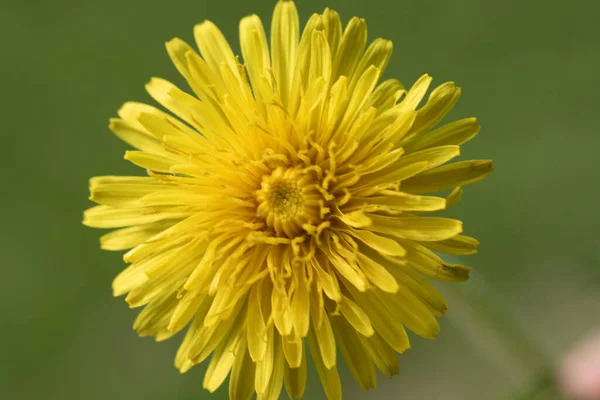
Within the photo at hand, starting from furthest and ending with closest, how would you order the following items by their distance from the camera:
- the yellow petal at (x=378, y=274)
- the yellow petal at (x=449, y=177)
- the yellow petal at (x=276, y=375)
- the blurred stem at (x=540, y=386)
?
the blurred stem at (x=540, y=386)
the yellow petal at (x=276, y=375)
the yellow petal at (x=449, y=177)
the yellow petal at (x=378, y=274)

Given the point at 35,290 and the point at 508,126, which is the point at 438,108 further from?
the point at 35,290

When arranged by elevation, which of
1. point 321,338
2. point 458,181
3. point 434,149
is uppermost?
point 434,149

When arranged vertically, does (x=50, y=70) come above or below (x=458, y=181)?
above

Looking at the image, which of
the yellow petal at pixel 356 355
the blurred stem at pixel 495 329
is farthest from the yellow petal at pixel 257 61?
the blurred stem at pixel 495 329

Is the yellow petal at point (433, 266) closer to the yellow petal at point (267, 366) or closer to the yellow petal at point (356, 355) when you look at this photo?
the yellow petal at point (356, 355)

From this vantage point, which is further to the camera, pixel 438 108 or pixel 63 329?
pixel 63 329

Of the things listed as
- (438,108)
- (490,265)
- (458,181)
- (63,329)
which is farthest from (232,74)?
(63,329)

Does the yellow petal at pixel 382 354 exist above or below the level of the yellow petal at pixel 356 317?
below
